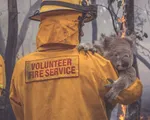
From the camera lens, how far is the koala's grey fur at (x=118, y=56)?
9.07 feet

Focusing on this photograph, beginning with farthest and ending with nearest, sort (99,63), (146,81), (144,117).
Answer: (146,81)
(144,117)
(99,63)

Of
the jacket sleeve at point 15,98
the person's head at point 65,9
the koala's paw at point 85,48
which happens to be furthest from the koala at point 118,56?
the jacket sleeve at point 15,98

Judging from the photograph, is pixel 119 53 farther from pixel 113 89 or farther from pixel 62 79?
pixel 62 79

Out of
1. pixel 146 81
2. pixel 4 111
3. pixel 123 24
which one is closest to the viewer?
pixel 123 24

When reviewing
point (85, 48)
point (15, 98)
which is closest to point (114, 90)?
point (85, 48)

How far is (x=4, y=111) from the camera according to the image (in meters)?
8.86

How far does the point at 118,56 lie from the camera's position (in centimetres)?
289

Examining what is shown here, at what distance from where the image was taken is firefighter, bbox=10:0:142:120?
8.98 ft

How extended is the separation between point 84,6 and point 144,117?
9236 millimetres

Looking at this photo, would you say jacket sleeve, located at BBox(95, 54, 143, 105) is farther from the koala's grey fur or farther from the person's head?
the person's head

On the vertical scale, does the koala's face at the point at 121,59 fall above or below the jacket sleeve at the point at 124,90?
above

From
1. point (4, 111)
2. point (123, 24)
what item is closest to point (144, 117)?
point (4, 111)

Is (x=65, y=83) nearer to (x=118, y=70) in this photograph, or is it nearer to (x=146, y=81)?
(x=118, y=70)

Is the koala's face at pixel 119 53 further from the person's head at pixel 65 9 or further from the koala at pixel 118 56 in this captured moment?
the person's head at pixel 65 9
